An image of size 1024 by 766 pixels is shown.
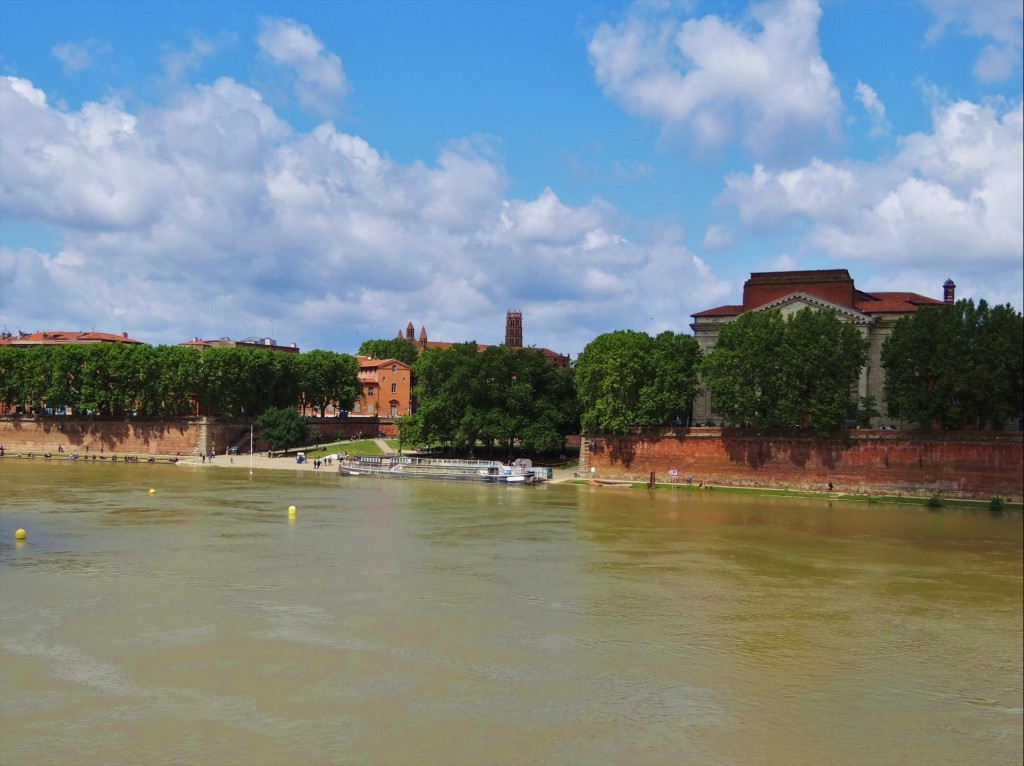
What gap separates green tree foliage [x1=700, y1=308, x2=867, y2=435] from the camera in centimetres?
4806

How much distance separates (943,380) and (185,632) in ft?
122

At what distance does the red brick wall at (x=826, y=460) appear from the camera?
42.3 meters

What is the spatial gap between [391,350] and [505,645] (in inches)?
4161

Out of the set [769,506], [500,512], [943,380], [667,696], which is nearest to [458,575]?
[667,696]

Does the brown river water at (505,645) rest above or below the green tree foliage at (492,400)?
below

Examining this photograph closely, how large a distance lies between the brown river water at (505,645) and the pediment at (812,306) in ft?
86.9

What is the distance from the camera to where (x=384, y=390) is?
95.8 m

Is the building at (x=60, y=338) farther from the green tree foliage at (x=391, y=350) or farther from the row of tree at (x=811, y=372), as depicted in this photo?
the row of tree at (x=811, y=372)

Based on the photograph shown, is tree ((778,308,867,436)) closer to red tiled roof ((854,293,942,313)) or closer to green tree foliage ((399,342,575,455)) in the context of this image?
red tiled roof ((854,293,942,313))

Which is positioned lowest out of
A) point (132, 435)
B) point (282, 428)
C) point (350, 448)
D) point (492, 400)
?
point (350, 448)

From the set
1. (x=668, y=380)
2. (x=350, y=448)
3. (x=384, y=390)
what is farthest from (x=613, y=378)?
(x=384, y=390)

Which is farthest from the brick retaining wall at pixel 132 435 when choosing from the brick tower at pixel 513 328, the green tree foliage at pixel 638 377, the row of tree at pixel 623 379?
the brick tower at pixel 513 328

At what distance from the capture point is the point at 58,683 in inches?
591

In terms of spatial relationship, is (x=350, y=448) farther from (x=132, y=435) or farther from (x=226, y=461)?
(x=132, y=435)
